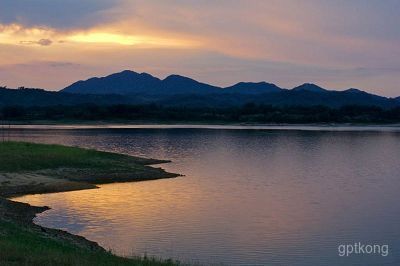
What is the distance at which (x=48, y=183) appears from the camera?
46.0m

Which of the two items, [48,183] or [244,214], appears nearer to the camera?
[244,214]

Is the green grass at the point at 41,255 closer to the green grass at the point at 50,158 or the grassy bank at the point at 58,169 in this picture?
the grassy bank at the point at 58,169

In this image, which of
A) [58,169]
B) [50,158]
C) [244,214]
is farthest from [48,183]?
[244,214]

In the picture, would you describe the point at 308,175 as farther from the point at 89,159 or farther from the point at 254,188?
the point at 89,159

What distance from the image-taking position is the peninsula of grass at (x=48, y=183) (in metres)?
17.6

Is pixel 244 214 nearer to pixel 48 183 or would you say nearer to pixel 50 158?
pixel 48 183

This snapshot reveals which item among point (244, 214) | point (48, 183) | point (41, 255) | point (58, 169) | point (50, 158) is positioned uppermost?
point (50, 158)

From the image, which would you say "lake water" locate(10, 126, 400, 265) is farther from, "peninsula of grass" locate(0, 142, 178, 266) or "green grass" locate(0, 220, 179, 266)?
"green grass" locate(0, 220, 179, 266)

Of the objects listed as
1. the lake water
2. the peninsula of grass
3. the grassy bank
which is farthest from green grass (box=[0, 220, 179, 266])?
the grassy bank

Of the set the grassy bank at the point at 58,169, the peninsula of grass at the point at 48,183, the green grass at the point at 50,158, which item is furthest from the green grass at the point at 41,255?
the green grass at the point at 50,158

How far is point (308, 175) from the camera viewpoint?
57406 millimetres

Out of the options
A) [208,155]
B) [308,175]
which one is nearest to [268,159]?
[208,155]

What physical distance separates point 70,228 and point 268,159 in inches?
1810

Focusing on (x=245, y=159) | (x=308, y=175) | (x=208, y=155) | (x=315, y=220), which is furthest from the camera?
(x=208, y=155)
